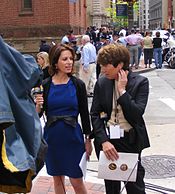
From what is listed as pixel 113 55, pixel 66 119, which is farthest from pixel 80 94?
pixel 113 55

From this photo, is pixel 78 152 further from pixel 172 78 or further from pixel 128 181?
pixel 172 78

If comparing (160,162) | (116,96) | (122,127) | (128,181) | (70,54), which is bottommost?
(160,162)

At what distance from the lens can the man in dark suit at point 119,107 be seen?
410 cm

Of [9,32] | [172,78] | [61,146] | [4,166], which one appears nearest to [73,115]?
[61,146]

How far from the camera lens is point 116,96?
4.22 m

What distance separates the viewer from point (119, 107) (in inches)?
165

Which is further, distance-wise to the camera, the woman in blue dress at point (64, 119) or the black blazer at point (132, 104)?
the woman in blue dress at point (64, 119)

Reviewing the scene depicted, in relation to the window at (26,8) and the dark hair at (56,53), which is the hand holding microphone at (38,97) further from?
the window at (26,8)

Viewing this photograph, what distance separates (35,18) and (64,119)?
21.3 metres

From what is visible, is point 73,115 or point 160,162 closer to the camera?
point 73,115

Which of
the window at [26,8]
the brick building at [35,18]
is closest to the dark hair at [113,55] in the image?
the brick building at [35,18]

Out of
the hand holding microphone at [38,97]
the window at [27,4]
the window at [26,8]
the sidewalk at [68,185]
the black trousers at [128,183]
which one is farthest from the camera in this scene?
the window at [27,4]

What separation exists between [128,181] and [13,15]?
73.9ft

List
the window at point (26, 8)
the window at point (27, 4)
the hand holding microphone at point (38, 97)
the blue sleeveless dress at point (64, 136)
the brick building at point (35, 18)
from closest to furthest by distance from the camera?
the hand holding microphone at point (38, 97) < the blue sleeveless dress at point (64, 136) < the brick building at point (35, 18) < the window at point (26, 8) < the window at point (27, 4)
